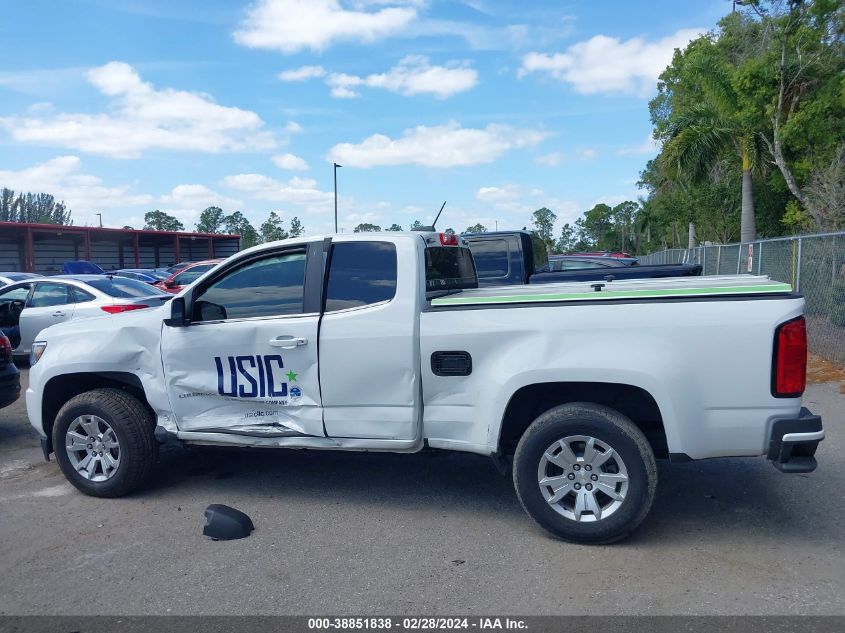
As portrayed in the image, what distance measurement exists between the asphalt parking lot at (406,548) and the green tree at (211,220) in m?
83.3

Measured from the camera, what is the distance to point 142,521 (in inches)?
204

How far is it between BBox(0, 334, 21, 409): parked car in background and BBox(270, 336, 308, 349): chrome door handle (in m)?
3.90

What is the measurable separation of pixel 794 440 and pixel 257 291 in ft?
11.9

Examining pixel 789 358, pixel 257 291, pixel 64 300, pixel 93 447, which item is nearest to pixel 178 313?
pixel 257 291

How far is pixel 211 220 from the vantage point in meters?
86.3

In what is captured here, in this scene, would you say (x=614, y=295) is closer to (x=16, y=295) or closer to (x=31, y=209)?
(x=16, y=295)

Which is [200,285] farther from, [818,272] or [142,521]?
[818,272]

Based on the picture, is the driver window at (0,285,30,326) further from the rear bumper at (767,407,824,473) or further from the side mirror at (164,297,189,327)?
the rear bumper at (767,407,824,473)

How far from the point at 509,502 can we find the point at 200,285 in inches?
110

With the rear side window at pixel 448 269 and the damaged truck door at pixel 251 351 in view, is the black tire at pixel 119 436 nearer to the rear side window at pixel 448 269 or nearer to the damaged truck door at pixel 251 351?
the damaged truck door at pixel 251 351

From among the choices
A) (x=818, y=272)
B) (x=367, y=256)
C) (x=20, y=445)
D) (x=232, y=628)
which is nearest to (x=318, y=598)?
(x=232, y=628)

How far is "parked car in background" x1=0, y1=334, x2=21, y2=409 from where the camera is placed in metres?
7.39

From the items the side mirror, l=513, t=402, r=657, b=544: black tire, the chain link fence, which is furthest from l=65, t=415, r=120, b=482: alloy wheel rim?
the chain link fence

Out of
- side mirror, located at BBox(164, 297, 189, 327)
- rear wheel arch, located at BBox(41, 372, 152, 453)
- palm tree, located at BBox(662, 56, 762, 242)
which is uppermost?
palm tree, located at BBox(662, 56, 762, 242)
